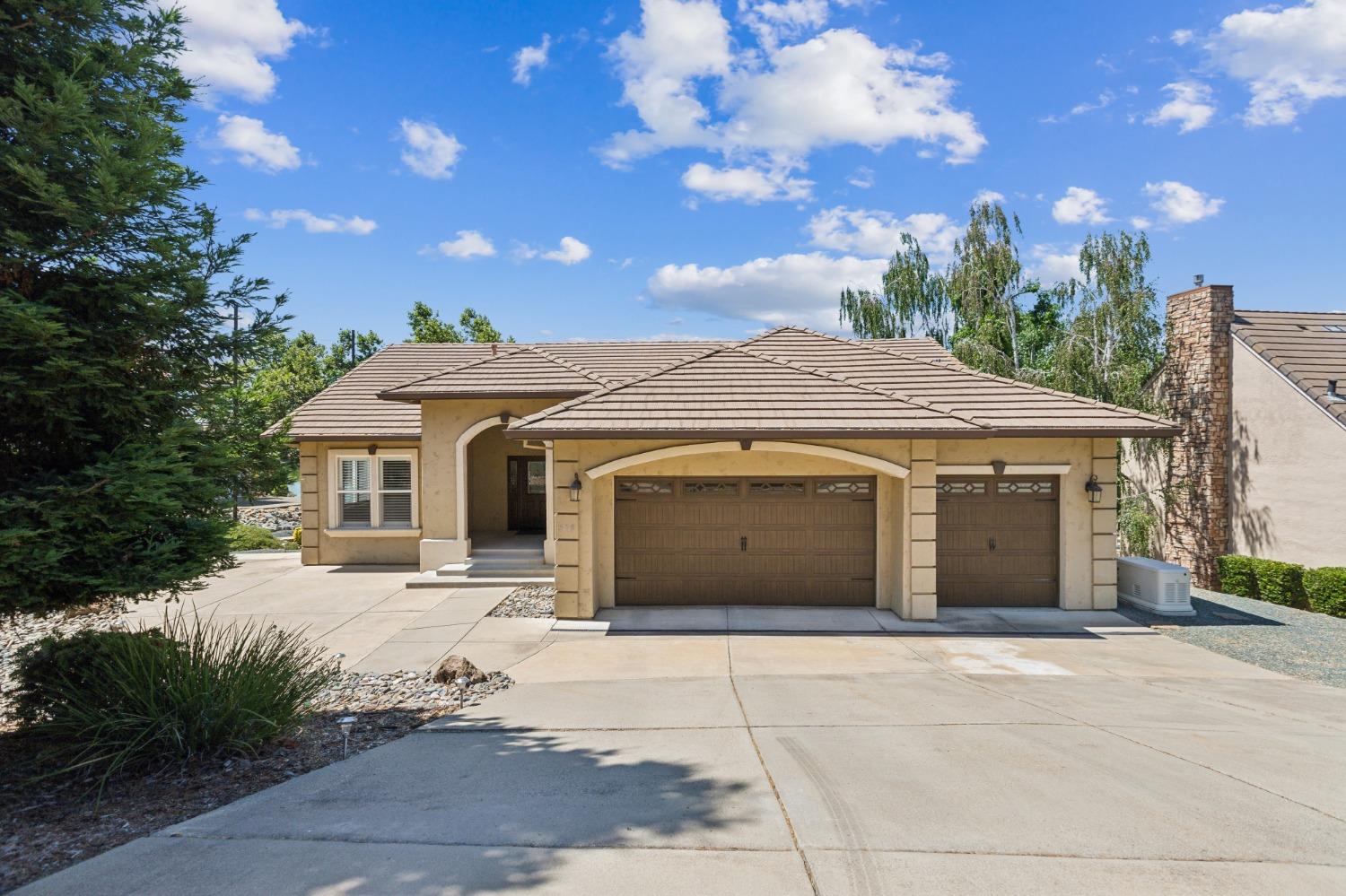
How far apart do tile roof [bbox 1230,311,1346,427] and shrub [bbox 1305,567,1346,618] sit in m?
2.89

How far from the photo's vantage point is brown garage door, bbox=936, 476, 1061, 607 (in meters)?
11.7

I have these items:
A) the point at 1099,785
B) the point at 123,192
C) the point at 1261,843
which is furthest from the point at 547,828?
the point at 123,192

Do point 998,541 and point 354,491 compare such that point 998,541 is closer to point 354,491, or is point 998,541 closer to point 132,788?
point 132,788

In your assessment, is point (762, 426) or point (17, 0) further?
point (762, 426)

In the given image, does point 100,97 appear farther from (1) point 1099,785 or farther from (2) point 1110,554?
(2) point 1110,554

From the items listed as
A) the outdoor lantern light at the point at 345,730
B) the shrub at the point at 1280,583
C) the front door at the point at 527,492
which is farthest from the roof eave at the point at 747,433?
the front door at the point at 527,492

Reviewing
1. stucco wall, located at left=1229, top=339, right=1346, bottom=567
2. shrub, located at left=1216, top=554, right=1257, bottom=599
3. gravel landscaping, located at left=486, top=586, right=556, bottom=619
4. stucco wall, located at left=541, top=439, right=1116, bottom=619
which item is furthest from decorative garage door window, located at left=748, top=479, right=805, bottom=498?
stucco wall, located at left=1229, top=339, right=1346, bottom=567

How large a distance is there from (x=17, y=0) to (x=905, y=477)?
10906 mm

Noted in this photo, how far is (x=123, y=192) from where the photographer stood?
5.01 m

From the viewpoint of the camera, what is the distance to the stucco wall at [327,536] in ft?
52.2

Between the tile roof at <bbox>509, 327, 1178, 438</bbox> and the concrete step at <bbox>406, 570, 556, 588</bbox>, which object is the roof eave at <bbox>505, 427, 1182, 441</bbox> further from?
the concrete step at <bbox>406, 570, 556, 588</bbox>

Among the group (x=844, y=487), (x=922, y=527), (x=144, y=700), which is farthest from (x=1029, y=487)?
(x=144, y=700)

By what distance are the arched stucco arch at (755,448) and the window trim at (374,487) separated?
22.2 ft

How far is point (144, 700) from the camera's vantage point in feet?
17.1
